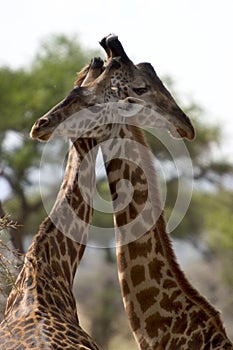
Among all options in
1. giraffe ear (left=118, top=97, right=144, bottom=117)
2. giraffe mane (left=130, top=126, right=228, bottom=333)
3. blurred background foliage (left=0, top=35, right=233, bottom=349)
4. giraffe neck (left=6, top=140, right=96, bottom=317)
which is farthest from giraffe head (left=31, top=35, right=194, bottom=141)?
blurred background foliage (left=0, top=35, right=233, bottom=349)

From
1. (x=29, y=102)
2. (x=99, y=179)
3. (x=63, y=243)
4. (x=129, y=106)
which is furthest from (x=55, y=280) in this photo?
(x=29, y=102)

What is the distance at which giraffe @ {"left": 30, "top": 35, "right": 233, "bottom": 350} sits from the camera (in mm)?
6625

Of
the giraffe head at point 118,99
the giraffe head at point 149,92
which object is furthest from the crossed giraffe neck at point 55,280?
the giraffe head at point 149,92

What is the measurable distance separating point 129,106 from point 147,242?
79cm

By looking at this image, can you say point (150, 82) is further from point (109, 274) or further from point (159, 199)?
point (109, 274)

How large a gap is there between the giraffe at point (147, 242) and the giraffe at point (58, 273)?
0.47 ft

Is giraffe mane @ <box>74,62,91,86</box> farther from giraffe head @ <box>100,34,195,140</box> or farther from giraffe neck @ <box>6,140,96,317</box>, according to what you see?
giraffe neck @ <box>6,140,96,317</box>

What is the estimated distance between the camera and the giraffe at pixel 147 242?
662 centimetres

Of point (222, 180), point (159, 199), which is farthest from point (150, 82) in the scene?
point (222, 180)

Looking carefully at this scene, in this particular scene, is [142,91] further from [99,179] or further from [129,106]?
[99,179]

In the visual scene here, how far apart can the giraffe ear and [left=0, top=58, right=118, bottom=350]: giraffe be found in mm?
152

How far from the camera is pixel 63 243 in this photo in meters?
6.98

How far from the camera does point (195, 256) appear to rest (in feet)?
90.2

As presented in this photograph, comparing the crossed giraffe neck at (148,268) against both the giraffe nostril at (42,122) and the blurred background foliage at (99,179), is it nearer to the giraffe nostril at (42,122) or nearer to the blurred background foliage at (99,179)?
the giraffe nostril at (42,122)
